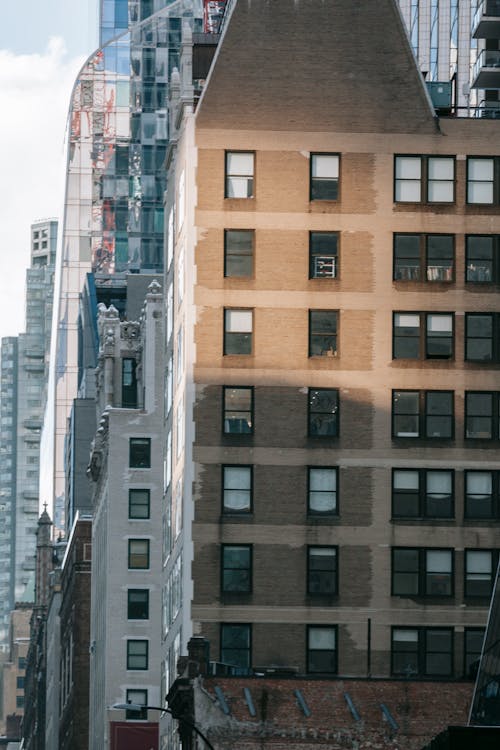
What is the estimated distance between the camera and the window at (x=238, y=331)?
314ft

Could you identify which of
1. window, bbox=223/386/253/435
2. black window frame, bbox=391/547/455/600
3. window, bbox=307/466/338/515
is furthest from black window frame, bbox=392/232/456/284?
black window frame, bbox=391/547/455/600

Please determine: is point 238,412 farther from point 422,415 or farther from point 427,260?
point 427,260

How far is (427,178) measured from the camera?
97562 millimetres

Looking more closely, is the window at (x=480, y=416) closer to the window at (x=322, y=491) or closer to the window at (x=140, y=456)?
the window at (x=322, y=491)

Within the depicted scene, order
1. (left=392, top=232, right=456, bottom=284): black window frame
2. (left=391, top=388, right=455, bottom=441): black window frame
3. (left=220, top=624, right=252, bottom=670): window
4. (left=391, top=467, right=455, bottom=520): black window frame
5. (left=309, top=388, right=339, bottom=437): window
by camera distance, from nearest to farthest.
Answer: (left=220, top=624, right=252, bottom=670): window
(left=391, top=467, right=455, bottom=520): black window frame
(left=309, top=388, right=339, bottom=437): window
(left=391, top=388, right=455, bottom=441): black window frame
(left=392, top=232, right=456, bottom=284): black window frame

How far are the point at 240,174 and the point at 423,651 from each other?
834 inches

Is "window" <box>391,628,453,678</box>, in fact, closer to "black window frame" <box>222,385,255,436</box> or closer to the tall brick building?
the tall brick building

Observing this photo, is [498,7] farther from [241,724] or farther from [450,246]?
[241,724]

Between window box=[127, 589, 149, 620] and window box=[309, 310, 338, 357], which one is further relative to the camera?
window box=[127, 589, 149, 620]

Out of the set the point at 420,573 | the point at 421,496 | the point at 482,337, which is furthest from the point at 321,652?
the point at 482,337

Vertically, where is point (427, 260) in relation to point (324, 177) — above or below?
below

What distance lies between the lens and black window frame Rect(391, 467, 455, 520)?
9538 cm

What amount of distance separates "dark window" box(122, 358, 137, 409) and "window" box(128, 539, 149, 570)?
14.1 metres

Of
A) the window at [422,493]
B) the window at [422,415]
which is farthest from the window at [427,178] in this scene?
the window at [422,493]
